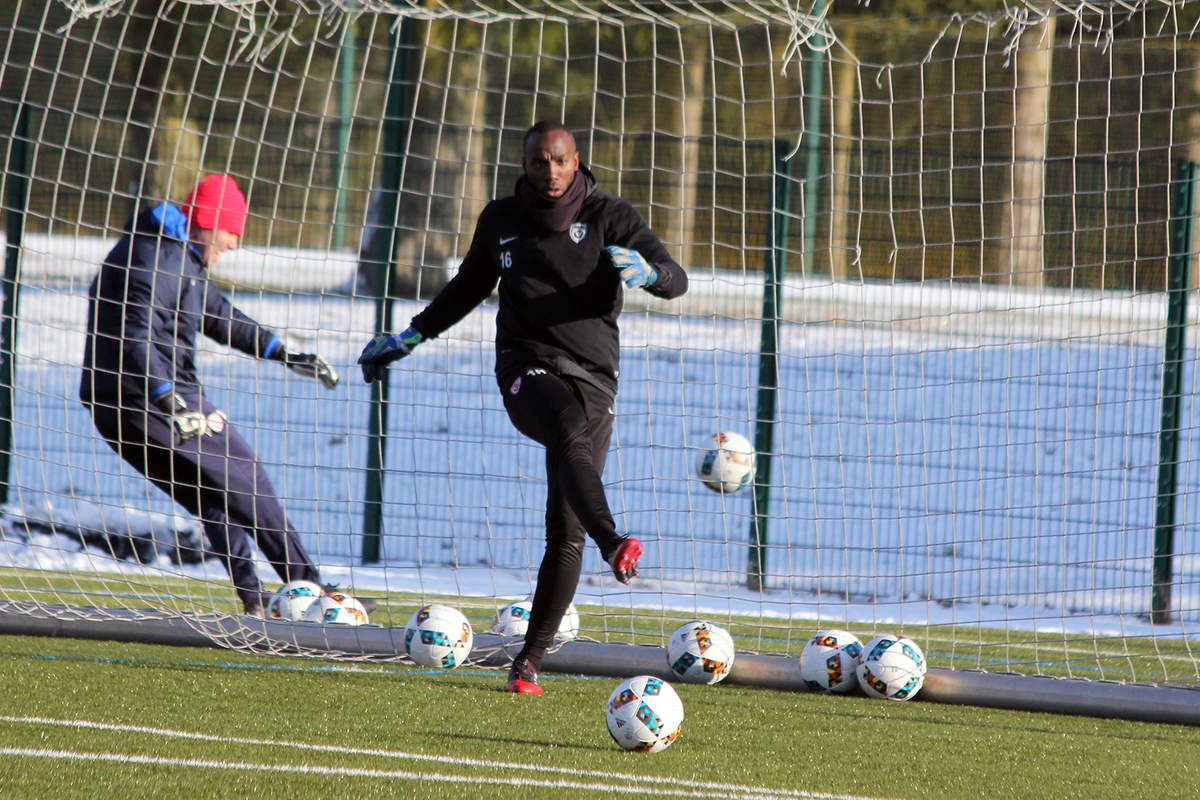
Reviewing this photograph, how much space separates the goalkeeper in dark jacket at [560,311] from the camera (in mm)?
4559

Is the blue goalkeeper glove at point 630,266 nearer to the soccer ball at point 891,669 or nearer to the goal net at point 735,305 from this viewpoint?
the goal net at point 735,305

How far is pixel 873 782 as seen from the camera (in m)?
3.61

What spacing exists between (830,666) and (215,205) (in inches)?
130

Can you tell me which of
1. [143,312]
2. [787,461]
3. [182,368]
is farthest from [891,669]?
[787,461]

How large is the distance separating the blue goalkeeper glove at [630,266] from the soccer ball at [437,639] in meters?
1.62

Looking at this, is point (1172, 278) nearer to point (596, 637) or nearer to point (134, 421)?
point (596, 637)

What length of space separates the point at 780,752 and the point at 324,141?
878 cm

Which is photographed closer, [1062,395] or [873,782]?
[873,782]

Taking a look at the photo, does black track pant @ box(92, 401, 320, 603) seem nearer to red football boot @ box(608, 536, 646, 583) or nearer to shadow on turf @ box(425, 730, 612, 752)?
shadow on turf @ box(425, 730, 612, 752)

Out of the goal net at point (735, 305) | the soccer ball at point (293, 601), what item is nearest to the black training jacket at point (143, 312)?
the goal net at point (735, 305)

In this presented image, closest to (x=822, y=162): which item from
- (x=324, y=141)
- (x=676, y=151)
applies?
(x=676, y=151)

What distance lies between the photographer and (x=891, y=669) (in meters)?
5.12

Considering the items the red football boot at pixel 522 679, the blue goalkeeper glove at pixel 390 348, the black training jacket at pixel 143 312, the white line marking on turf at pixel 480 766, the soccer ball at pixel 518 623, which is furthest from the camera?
the black training jacket at pixel 143 312

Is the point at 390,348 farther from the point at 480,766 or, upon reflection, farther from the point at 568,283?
the point at 480,766
